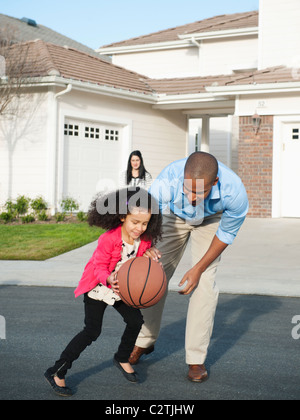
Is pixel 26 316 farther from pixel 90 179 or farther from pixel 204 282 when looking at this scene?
pixel 90 179

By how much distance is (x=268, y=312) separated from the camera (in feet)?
25.1

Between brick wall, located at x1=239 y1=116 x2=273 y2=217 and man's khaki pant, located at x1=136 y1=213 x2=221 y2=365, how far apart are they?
40.2 feet

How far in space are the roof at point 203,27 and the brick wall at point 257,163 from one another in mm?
7576

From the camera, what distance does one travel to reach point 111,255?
4.59m

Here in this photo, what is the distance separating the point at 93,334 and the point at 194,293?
91 cm

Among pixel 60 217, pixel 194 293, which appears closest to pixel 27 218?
pixel 60 217

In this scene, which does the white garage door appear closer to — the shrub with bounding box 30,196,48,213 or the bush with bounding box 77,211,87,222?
the shrub with bounding box 30,196,48,213

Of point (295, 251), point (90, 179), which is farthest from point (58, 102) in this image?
point (295, 251)

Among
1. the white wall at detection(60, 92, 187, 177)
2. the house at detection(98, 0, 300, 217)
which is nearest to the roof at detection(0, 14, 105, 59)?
the house at detection(98, 0, 300, 217)

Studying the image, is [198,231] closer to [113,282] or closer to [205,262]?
[205,262]

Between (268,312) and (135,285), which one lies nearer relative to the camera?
(135,285)

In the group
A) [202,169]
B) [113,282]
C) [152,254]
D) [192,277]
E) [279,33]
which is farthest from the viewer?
[279,33]
